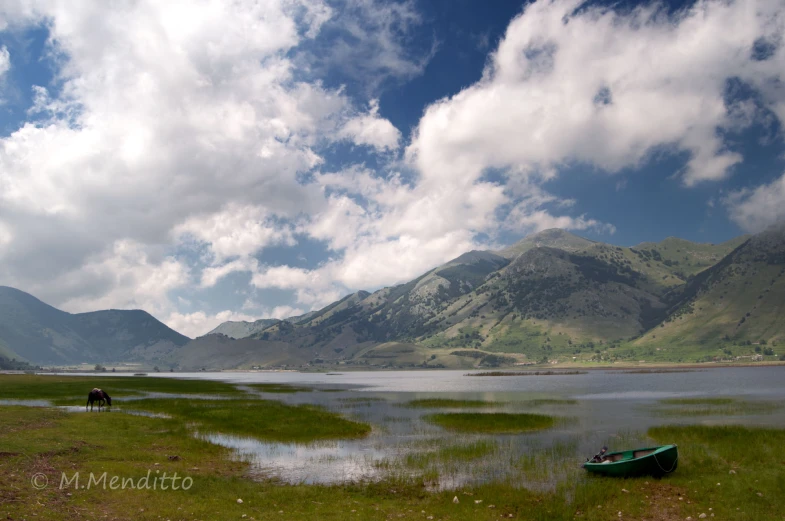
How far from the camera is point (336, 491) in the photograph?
3086 centimetres

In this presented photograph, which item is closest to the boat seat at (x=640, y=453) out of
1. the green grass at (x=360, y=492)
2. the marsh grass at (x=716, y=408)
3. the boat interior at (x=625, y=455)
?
the boat interior at (x=625, y=455)

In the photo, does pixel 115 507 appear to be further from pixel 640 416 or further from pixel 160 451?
pixel 640 416

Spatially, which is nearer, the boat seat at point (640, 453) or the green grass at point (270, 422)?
the boat seat at point (640, 453)

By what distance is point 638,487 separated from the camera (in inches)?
1241

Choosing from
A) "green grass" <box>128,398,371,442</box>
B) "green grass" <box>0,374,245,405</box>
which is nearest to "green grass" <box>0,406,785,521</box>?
"green grass" <box>128,398,371,442</box>

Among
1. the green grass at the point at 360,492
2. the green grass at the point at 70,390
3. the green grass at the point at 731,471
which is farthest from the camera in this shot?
the green grass at the point at 70,390

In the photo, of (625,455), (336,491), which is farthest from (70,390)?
(625,455)

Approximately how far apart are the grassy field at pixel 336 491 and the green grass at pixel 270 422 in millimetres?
12815

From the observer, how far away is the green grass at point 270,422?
5481cm

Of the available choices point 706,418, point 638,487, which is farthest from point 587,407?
point 638,487

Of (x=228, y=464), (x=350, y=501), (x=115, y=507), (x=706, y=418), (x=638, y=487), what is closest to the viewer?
(x=115, y=507)

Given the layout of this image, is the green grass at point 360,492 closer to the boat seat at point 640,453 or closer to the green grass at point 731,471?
the green grass at point 731,471

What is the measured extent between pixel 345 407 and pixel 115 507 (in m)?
67.4

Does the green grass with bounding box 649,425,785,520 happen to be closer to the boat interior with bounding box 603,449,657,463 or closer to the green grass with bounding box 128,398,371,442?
the boat interior with bounding box 603,449,657,463
